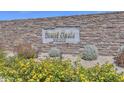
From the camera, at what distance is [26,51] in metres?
7.48

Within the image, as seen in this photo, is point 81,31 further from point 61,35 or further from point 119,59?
point 119,59

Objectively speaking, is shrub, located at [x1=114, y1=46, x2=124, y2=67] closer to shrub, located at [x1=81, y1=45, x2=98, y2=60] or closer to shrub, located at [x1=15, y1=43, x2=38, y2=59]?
shrub, located at [x1=81, y1=45, x2=98, y2=60]

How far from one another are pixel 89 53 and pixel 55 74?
8.09ft

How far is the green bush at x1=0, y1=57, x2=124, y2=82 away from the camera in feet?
17.9

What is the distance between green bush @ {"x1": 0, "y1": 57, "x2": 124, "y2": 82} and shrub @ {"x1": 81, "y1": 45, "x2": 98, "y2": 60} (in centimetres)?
182

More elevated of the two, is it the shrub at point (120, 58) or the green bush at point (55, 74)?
the green bush at point (55, 74)

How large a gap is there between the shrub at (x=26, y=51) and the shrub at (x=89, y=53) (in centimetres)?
98

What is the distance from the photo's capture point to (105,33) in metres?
8.69

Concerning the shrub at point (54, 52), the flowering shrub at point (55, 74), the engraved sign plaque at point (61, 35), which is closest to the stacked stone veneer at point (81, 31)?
the engraved sign plaque at point (61, 35)

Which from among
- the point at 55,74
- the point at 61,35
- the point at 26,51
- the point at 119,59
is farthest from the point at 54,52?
the point at 55,74

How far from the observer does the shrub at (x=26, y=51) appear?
7.46m

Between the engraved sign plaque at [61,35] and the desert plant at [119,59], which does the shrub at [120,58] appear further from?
the engraved sign plaque at [61,35]
